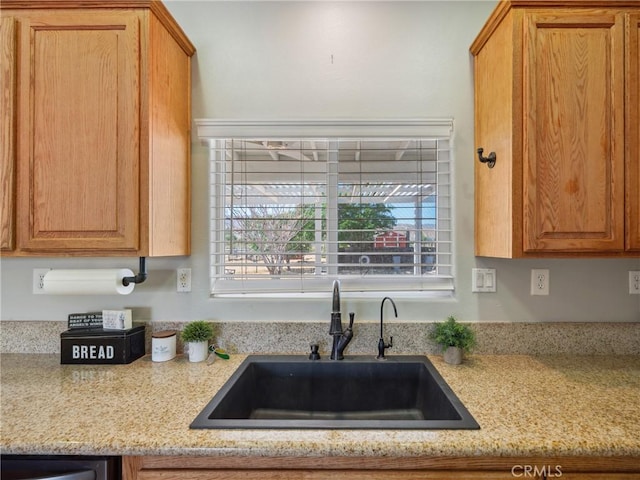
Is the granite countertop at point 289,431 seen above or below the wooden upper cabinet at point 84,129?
below

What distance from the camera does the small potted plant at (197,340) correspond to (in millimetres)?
1426

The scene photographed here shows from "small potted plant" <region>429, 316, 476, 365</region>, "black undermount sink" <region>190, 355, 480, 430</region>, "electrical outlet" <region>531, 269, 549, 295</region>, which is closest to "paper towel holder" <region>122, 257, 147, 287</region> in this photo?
"black undermount sink" <region>190, 355, 480, 430</region>

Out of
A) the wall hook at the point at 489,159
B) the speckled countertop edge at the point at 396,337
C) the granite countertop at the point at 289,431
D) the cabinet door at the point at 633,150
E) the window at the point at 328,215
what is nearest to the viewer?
the granite countertop at the point at 289,431

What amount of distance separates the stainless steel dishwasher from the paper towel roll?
0.65 m

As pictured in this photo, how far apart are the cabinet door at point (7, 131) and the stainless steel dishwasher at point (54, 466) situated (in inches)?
31.1

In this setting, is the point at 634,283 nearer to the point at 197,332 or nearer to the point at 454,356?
the point at 454,356

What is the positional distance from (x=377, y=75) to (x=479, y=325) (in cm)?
131

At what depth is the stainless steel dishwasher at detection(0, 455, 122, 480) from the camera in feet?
2.83

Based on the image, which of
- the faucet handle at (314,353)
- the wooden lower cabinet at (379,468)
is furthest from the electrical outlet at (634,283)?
the faucet handle at (314,353)

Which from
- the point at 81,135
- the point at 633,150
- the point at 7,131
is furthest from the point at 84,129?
the point at 633,150

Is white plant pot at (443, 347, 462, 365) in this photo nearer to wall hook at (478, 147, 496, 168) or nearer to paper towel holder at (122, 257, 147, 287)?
wall hook at (478, 147, 496, 168)

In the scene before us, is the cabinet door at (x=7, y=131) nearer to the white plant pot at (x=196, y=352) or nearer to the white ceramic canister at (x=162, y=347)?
the white ceramic canister at (x=162, y=347)

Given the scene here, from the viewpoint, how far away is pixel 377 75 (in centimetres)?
159

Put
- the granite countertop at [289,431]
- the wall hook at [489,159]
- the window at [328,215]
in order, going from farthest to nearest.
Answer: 1. the window at [328,215]
2. the wall hook at [489,159]
3. the granite countertop at [289,431]
